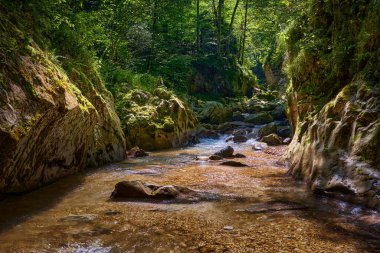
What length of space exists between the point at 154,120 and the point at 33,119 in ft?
30.3

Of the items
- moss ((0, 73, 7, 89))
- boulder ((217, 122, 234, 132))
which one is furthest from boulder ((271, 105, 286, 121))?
moss ((0, 73, 7, 89))

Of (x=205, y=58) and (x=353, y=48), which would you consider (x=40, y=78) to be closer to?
(x=353, y=48)

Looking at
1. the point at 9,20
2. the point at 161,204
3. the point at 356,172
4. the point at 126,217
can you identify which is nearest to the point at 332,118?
the point at 356,172

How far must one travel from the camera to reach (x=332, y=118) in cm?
699

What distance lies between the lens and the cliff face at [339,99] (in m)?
5.59

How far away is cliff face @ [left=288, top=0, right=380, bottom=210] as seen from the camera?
5594mm

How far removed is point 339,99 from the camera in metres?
6.97

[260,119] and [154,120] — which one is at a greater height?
[154,120]

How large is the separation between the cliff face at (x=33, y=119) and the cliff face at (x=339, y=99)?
16.7 ft

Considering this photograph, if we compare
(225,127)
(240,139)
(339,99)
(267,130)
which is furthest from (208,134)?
(339,99)

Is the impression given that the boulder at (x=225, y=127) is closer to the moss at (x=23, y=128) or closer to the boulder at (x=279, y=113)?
the boulder at (x=279, y=113)

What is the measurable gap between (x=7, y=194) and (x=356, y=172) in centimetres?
585

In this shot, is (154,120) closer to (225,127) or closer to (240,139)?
(240,139)

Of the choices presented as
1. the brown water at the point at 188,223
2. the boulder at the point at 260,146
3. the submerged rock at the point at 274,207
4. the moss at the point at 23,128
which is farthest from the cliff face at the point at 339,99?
the moss at the point at 23,128
